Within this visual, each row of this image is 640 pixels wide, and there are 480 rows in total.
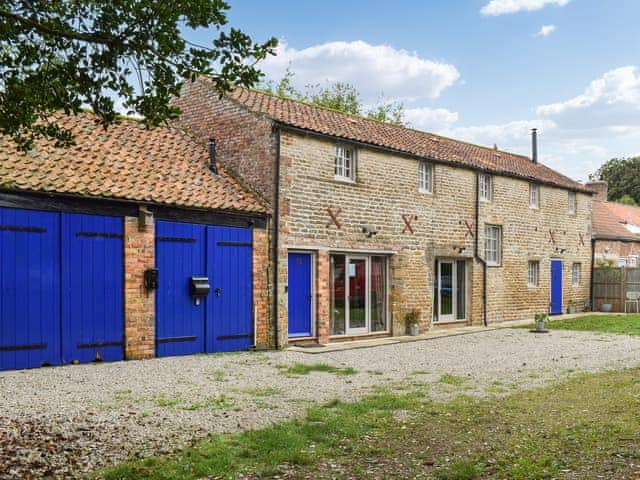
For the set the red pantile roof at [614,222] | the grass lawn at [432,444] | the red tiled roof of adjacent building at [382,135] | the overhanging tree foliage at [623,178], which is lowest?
the grass lawn at [432,444]

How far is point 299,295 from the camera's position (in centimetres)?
1577

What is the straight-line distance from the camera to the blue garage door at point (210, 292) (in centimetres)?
1319

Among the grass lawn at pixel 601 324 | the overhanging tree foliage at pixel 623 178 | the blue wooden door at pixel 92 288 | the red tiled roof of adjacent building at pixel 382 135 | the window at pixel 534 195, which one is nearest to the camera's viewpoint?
the blue wooden door at pixel 92 288

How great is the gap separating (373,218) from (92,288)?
7.73 meters

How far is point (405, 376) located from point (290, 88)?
32.2 m

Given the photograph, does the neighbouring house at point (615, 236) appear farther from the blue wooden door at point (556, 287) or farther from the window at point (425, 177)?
the window at point (425, 177)

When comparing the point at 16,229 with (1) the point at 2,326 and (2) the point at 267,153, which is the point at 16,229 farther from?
(2) the point at 267,153

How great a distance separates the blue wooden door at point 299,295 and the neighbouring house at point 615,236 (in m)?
17.4

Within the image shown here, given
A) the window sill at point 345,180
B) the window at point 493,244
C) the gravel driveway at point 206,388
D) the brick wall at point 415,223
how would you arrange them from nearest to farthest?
1. the gravel driveway at point 206,388
2. the brick wall at point 415,223
3. the window sill at point 345,180
4. the window at point 493,244

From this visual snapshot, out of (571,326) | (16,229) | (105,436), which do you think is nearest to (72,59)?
(105,436)

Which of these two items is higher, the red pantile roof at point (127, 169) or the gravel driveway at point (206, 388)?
the red pantile roof at point (127, 169)

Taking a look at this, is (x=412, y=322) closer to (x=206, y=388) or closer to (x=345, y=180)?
(x=345, y=180)

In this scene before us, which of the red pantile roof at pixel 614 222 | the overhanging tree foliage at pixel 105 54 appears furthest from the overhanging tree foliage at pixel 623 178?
the overhanging tree foliage at pixel 105 54

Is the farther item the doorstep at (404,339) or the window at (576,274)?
the window at (576,274)
